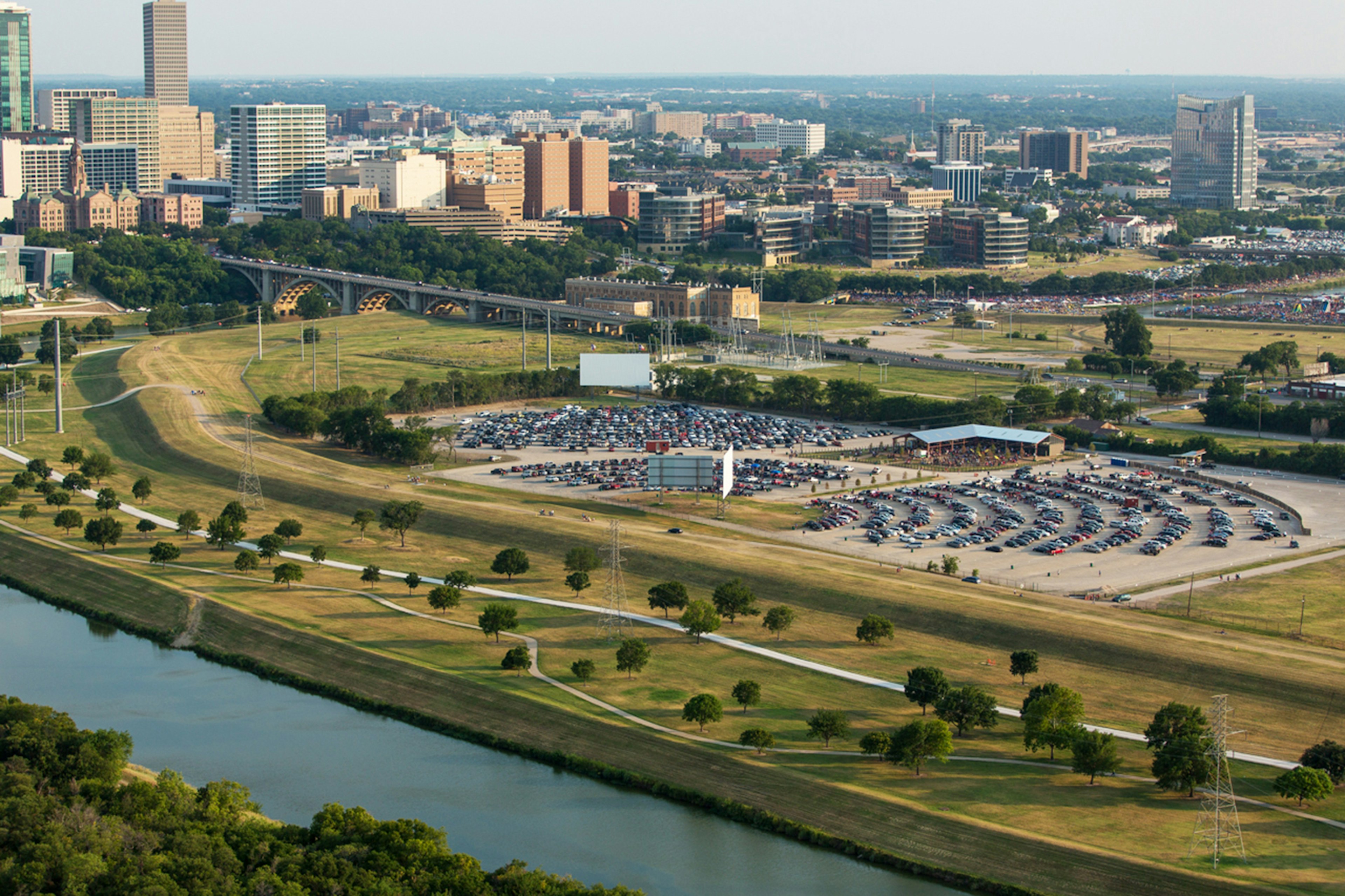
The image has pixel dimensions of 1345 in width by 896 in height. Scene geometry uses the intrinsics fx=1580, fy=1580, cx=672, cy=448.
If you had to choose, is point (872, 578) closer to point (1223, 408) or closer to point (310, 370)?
point (1223, 408)

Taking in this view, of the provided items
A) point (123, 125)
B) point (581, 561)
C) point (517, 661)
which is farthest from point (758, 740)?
point (123, 125)

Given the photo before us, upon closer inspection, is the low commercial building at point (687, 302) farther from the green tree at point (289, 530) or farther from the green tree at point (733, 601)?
the green tree at point (733, 601)

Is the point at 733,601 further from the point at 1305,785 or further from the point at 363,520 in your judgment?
the point at 1305,785

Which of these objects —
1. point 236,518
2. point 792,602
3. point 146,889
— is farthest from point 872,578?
point 146,889

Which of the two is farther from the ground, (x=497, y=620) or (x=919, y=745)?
(x=497, y=620)

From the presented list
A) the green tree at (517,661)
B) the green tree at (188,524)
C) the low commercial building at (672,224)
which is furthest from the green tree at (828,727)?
the low commercial building at (672,224)

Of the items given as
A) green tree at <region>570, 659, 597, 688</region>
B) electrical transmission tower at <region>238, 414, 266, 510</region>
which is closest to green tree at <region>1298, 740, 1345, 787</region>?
green tree at <region>570, 659, 597, 688</region>

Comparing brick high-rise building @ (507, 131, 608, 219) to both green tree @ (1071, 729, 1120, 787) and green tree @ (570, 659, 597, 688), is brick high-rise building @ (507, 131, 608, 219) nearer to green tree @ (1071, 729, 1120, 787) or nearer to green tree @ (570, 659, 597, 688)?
green tree @ (570, 659, 597, 688)
